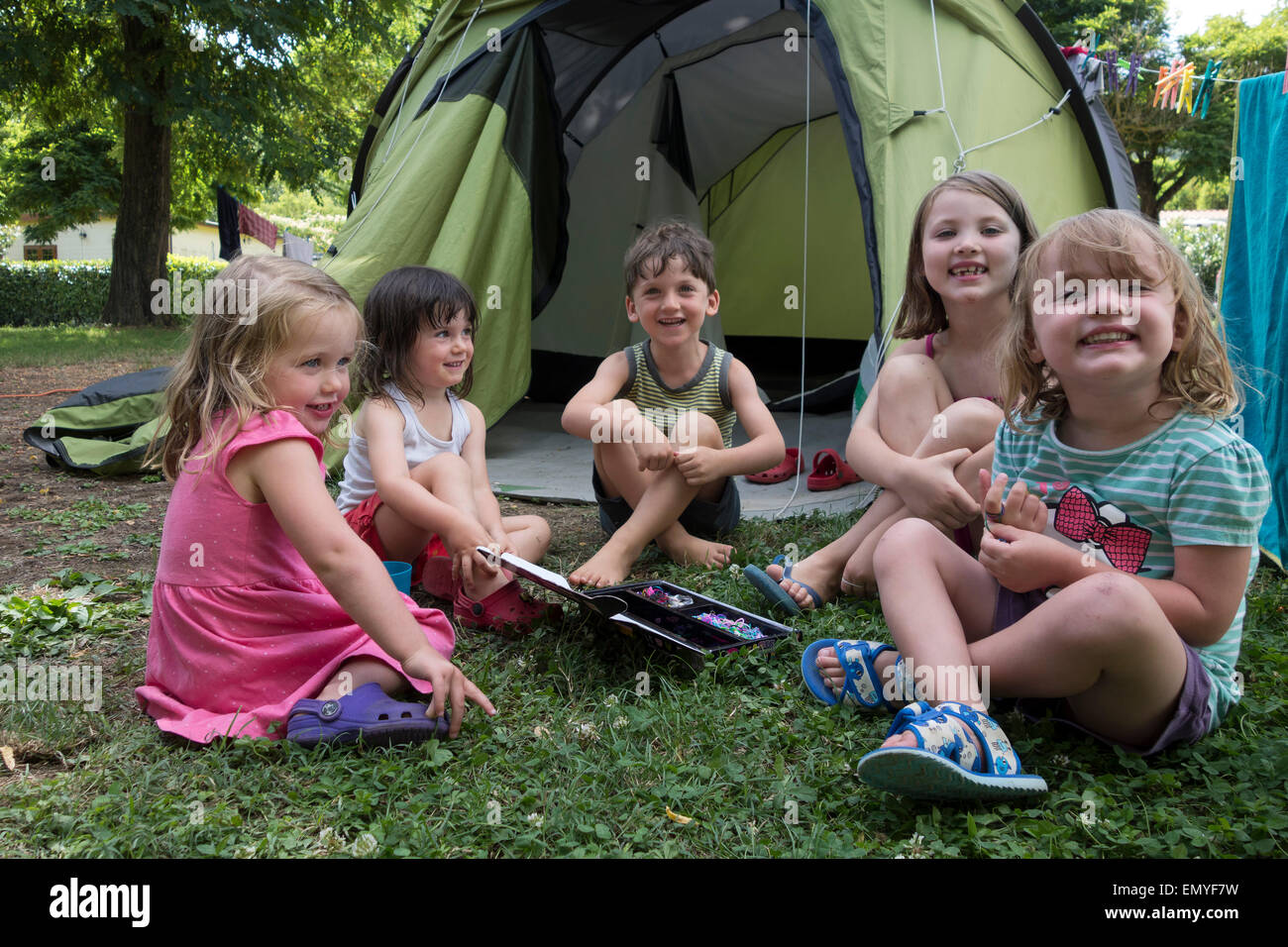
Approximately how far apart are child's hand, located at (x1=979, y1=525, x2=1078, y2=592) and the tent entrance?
3.31 m

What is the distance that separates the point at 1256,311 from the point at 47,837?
2858 millimetres

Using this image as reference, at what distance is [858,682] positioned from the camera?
1.64 meters

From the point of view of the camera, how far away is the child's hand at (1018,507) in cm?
139

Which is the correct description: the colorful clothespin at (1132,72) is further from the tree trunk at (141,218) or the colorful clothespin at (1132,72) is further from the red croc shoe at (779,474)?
the tree trunk at (141,218)

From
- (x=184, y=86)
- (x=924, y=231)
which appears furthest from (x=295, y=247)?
(x=184, y=86)

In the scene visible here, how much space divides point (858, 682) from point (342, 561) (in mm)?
866

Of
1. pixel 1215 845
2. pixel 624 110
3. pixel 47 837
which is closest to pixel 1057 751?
pixel 1215 845

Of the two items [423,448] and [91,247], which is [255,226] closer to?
[423,448]

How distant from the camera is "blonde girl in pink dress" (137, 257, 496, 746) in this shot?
1493mm

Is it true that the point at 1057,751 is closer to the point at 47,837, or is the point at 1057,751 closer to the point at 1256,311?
the point at 47,837

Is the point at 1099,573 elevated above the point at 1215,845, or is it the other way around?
the point at 1099,573

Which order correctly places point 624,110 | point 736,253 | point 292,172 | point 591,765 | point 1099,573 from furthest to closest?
1. point 292,172
2. point 736,253
3. point 624,110
4. point 591,765
5. point 1099,573

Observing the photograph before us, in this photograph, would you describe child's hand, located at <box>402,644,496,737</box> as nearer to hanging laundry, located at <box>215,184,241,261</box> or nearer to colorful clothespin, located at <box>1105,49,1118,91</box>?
colorful clothespin, located at <box>1105,49,1118,91</box>
